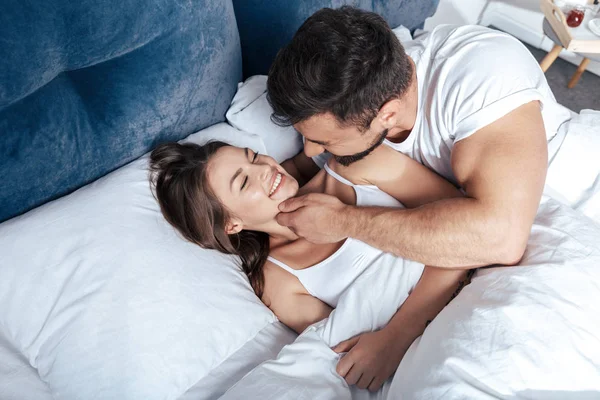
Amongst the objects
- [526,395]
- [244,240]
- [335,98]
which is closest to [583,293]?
[526,395]

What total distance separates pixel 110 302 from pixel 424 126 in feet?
2.97

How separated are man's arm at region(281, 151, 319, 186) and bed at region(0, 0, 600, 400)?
1.52 ft

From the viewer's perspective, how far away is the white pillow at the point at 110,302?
36.8 inches

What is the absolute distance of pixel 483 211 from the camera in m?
1.04

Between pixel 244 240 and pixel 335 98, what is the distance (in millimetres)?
530

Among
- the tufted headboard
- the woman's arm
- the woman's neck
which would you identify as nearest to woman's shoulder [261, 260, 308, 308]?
the woman's arm

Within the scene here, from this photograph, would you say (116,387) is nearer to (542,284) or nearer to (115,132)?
(115,132)

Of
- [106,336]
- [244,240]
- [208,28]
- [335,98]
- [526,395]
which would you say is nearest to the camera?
[526,395]

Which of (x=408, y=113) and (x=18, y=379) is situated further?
(x=408, y=113)

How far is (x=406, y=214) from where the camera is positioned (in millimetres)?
1154

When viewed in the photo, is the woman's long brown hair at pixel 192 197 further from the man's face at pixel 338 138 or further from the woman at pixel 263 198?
the man's face at pixel 338 138

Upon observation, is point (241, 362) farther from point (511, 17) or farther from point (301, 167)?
point (511, 17)

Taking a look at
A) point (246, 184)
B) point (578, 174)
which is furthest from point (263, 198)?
point (578, 174)

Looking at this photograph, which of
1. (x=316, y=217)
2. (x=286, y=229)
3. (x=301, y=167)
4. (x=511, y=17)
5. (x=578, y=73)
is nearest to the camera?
(x=316, y=217)
